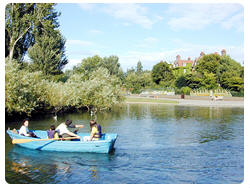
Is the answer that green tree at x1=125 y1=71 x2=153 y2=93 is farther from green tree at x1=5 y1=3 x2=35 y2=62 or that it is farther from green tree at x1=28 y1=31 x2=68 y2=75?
green tree at x1=5 y1=3 x2=35 y2=62

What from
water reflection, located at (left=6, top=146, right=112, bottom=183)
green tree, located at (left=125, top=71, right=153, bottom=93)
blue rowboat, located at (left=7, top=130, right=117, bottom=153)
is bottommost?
water reflection, located at (left=6, top=146, right=112, bottom=183)

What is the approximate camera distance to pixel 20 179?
1159 cm

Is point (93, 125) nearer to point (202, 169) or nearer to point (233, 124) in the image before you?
point (202, 169)

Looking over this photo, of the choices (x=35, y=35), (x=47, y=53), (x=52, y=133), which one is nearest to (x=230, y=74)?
(x=47, y=53)

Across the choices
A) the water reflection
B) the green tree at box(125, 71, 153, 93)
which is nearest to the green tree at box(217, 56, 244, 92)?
the green tree at box(125, 71, 153, 93)

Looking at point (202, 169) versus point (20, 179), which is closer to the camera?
point (20, 179)

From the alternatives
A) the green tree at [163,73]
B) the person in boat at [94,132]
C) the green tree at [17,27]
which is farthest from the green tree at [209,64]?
the person in boat at [94,132]

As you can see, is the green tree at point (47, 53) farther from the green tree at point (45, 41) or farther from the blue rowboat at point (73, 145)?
the blue rowboat at point (73, 145)

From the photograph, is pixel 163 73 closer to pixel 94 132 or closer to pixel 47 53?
pixel 47 53

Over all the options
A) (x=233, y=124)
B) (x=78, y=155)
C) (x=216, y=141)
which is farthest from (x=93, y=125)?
(x=233, y=124)

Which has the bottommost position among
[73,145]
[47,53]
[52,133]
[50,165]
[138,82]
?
[50,165]

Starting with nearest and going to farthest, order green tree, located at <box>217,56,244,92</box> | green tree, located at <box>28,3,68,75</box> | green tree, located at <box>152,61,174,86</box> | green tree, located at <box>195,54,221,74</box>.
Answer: green tree, located at <box>28,3,68,75</box> < green tree, located at <box>217,56,244,92</box> < green tree, located at <box>195,54,221,74</box> < green tree, located at <box>152,61,174,86</box>

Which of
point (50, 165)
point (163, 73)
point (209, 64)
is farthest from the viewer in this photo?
point (163, 73)

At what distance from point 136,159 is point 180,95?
56044 millimetres
